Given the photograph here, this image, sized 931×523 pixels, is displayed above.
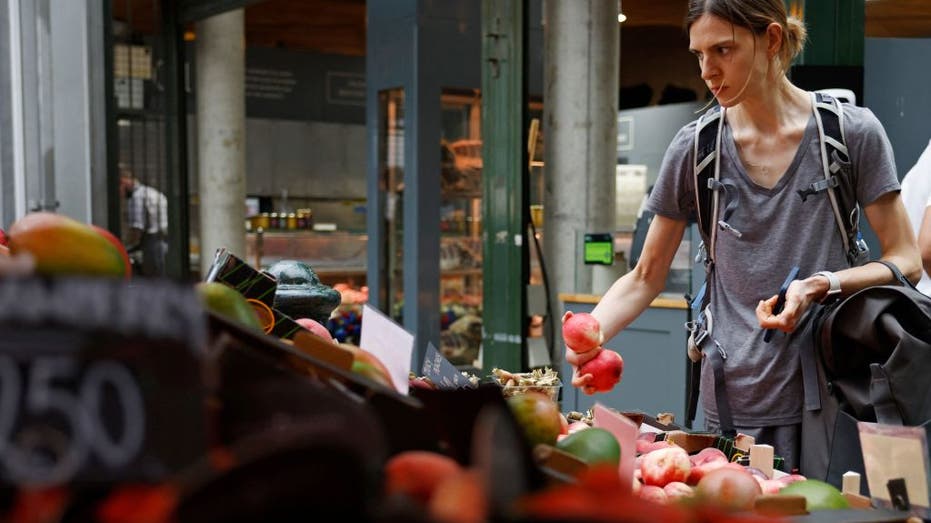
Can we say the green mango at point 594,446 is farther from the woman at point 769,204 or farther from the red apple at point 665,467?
the woman at point 769,204

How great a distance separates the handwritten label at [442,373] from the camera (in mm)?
1596

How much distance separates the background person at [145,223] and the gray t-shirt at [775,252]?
6.51 metres

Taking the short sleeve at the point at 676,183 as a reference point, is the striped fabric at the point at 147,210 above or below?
below

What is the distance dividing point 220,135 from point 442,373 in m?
8.00

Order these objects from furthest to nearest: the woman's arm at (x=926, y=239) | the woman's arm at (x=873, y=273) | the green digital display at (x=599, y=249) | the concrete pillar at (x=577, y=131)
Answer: the concrete pillar at (x=577, y=131) → the green digital display at (x=599, y=249) → the woman's arm at (x=926, y=239) → the woman's arm at (x=873, y=273)

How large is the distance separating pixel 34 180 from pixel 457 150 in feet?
10.5

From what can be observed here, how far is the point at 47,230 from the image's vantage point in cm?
91

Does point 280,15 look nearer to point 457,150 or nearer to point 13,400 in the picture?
point 457,150

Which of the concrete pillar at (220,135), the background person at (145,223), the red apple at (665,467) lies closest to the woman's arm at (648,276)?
the red apple at (665,467)

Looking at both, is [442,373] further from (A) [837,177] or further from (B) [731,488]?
(A) [837,177]

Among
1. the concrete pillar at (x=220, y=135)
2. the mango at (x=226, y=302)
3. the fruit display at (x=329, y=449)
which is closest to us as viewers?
the fruit display at (x=329, y=449)

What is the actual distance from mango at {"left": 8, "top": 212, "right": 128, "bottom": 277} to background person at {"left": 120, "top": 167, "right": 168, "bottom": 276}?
284 inches

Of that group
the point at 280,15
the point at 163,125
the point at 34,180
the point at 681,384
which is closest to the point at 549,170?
the point at 681,384

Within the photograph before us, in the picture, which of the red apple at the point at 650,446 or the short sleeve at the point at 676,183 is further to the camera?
the short sleeve at the point at 676,183
